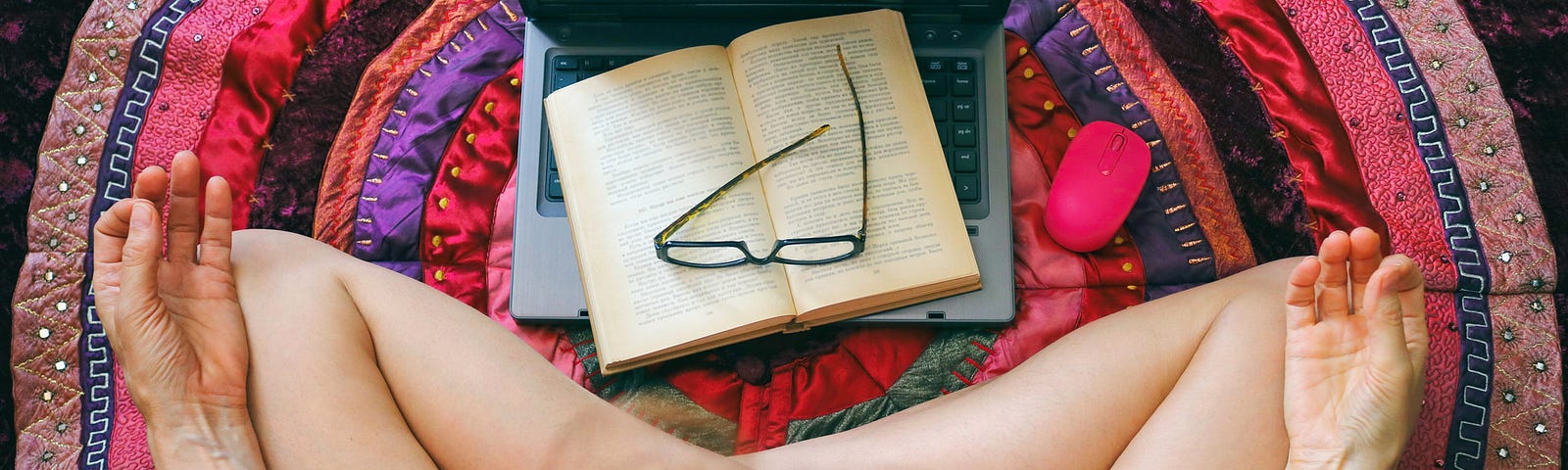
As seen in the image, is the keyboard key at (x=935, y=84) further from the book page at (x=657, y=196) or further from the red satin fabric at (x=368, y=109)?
the red satin fabric at (x=368, y=109)

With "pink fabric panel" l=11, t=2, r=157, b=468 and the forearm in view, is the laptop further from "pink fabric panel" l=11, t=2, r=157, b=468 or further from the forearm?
"pink fabric panel" l=11, t=2, r=157, b=468

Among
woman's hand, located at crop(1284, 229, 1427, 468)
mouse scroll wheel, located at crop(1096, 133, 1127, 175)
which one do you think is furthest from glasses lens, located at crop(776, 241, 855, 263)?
woman's hand, located at crop(1284, 229, 1427, 468)

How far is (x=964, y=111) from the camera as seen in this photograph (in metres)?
0.84

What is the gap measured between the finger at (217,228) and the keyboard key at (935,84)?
55 centimetres

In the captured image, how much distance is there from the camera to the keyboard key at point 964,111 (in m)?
0.84

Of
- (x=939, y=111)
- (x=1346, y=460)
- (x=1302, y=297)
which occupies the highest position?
(x=939, y=111)

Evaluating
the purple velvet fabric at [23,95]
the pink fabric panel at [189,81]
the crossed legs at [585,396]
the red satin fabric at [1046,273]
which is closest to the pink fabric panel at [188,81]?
the pink fabric panel at [189,81]

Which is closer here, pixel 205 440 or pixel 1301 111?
pixel 205 440

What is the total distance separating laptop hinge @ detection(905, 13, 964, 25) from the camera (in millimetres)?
843

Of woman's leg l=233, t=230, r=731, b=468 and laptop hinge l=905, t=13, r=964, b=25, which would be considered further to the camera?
laptop hinge l=905, t=13, r=964, b=25

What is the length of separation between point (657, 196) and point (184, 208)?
0.34m

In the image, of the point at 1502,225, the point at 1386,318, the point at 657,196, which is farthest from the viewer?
the point at 1502,225

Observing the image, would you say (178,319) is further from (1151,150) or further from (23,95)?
(1151,150)

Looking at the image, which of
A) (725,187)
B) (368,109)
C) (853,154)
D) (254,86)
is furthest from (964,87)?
(254,86)
